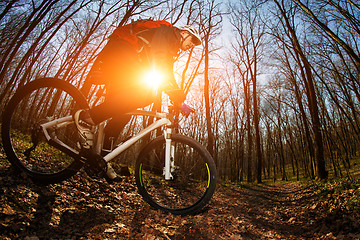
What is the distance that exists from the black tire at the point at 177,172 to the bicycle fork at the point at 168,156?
0.06 m

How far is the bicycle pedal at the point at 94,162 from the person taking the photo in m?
2.07

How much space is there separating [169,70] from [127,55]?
608 millimetres

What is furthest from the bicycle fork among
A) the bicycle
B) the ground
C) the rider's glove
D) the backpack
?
the backpack

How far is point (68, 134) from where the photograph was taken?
248 centimetres

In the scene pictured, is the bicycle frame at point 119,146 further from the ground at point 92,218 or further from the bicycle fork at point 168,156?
the ground at point 92,218

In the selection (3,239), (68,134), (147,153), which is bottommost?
(3,239)

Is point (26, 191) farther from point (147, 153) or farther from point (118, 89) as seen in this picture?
point (118, 89)

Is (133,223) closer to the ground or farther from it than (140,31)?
closer to the ground

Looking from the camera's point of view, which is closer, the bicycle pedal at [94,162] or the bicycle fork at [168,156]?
the bicycle pedal at [94,162]

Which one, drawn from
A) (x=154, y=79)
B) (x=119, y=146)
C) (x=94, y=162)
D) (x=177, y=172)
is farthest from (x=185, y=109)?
(x=94, y=162)

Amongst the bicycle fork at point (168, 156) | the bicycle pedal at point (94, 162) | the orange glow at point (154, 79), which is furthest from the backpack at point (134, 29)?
the bicycle pedal at point (94, 162)

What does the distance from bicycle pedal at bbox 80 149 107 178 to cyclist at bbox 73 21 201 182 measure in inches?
3.4

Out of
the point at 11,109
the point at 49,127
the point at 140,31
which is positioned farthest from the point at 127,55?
the point at 11,109

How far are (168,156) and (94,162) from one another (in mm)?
887
